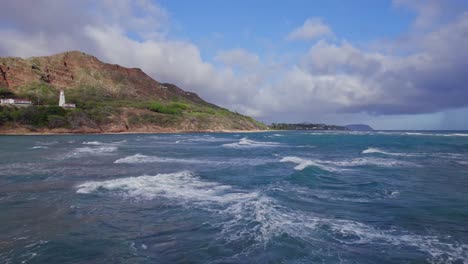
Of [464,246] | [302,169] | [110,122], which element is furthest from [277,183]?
[110,122]

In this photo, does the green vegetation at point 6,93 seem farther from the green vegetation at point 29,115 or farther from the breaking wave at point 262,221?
the breaking wave at point 262,221

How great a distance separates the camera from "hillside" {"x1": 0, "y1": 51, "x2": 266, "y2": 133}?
86.4 meters

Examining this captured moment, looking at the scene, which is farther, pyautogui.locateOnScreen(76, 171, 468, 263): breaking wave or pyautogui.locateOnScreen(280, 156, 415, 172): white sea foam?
pyautogui.locateOnScreen(280, 156, 415, 172): white sea foam

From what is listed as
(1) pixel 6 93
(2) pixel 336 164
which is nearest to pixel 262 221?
(2) pixel 336 164

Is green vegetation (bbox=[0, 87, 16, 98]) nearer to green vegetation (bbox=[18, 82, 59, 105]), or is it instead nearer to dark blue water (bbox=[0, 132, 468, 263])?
green vegetation (bbox=[18, 82, 59, 105])

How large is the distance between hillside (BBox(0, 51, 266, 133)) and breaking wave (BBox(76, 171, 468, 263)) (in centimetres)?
8047

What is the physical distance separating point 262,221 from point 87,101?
395ft

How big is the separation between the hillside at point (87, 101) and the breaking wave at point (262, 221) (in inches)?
3168

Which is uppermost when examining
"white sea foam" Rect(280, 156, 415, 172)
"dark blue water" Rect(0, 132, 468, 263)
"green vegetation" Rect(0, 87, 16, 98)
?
"green vegetation" Rect(0, 87, 16, 98)

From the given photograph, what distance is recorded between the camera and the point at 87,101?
118 meters

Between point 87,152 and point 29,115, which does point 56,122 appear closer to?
point 29,115

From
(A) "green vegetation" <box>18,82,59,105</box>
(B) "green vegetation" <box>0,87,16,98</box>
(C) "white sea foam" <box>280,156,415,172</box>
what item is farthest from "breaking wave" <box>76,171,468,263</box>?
(B) "green vegetation" <box>0,87,16,98</box>

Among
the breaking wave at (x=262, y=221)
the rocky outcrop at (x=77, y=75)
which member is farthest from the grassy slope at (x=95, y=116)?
the breaking wave at (x=262, y=221)

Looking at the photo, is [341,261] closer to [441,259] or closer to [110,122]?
[441,259]
